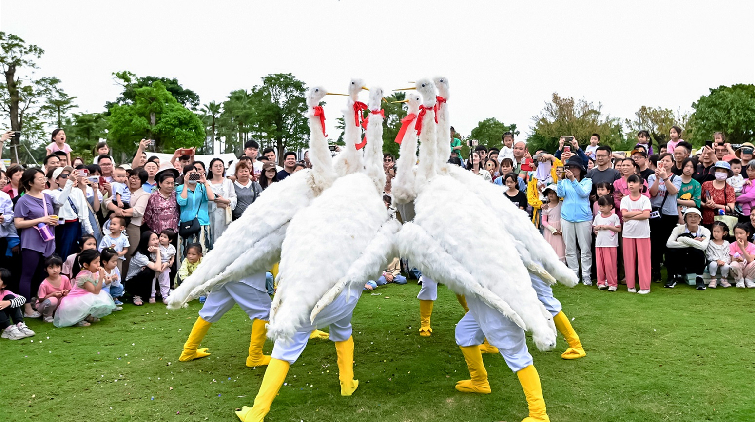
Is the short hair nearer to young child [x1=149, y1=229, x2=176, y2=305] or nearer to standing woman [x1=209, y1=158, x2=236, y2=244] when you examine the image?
young child [x1=149, y1=229, x2=176, y2=305]

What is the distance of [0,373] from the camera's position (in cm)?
452

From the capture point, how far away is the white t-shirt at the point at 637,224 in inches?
283

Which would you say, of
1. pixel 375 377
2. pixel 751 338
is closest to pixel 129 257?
pixel 375 377

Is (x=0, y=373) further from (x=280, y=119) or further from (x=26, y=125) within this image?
(x=280, y=119)

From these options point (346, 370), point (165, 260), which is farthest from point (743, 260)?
point (165, 260)

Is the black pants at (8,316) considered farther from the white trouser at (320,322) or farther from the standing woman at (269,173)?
the white trouser at (320,322)

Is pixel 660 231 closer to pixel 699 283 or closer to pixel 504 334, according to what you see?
pixel 699 283

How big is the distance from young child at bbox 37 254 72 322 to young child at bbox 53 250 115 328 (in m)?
0.11

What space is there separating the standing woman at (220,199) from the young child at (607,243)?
5.36 meters

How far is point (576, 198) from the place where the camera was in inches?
302

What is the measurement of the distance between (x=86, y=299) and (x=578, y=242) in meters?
6.87

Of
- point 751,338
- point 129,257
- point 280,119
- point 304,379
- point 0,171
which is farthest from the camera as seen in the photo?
point 280,119

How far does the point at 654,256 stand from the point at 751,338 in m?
2.83

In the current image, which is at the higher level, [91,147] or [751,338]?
[91,147]
